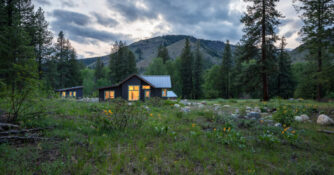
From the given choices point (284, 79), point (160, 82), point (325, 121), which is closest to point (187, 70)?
point (160, 82)

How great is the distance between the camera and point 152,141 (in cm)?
377

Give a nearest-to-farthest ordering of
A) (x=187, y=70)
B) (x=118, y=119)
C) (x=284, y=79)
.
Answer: (x=118, y=119)
(x=284, y=79)
(x=187, y=70)

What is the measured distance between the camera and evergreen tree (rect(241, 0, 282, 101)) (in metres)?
15.7

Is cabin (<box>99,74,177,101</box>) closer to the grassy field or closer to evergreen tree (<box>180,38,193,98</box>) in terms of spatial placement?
the grassy field

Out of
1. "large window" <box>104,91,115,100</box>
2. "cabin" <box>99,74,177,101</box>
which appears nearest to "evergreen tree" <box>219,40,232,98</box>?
"cabin" <box>99,74,177,101</box>

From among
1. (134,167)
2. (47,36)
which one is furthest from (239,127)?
(47,36)

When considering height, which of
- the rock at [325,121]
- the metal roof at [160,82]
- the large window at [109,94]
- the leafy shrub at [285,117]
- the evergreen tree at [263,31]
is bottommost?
the rock at [325,121]

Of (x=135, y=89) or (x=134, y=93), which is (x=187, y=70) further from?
(x=134, y=93)

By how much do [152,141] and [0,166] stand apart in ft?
8.77

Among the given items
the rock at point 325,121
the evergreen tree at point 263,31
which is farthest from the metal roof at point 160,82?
the rock at point 325,121

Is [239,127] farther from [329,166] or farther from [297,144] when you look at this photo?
[329,166]

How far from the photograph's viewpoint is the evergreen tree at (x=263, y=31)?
15664mm

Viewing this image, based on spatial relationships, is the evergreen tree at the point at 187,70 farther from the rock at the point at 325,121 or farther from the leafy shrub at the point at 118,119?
the leafy shrub at the point at 118,119

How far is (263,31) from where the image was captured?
1593 centimetres
